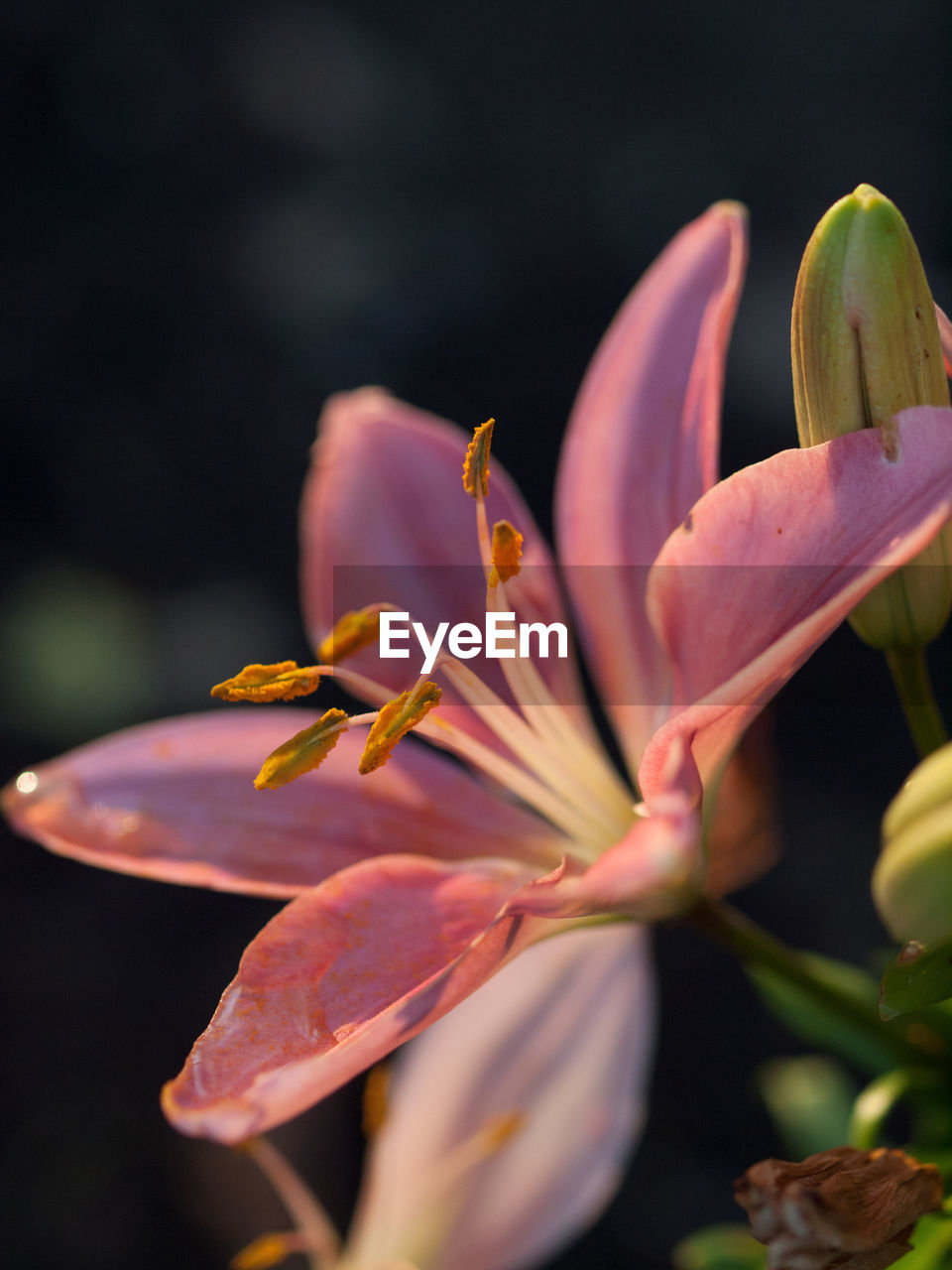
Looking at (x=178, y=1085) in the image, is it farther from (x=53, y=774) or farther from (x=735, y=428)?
(x=735, y=428)

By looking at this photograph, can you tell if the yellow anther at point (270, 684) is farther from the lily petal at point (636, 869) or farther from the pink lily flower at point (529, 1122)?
the pink lily flower at point (529, 1122)

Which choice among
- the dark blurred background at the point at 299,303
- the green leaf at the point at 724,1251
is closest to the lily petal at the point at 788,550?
the green leaf at the point at 724,1251

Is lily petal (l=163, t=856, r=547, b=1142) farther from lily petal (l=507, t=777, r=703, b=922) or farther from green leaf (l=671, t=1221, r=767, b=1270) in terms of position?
green leaf (l=671, t=1221, r=767, b=1270)

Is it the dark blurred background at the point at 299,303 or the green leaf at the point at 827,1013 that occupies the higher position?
the dark blurred background at the point at 299,303

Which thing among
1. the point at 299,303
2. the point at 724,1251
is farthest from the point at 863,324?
the point at 299,303

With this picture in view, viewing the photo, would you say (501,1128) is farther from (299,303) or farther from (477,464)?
(299,303)

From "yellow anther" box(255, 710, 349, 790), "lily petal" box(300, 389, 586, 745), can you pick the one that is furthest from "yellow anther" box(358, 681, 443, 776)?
"lily petal" box(300, 389, 586, 745)

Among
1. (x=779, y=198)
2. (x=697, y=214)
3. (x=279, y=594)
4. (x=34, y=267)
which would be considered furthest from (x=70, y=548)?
(x=779, y=198)
